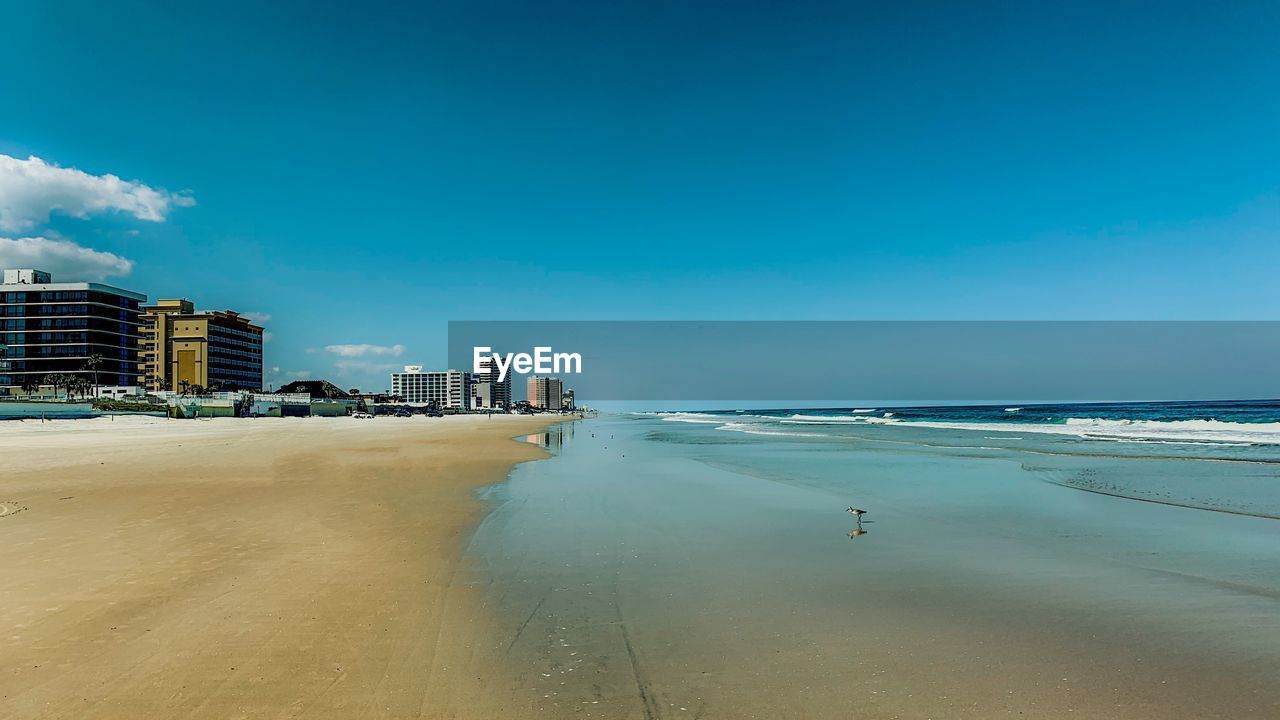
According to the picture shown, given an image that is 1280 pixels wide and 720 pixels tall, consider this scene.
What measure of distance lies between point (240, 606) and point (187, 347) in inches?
6027

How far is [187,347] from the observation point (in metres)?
130

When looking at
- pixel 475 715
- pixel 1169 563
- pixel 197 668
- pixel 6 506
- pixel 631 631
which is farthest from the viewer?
pixel 6 506

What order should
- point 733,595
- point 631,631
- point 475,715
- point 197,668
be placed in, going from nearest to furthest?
point 475,715 → point 197,668 → point 631,631 → point 733,595

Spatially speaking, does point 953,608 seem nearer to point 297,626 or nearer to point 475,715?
point 475,715

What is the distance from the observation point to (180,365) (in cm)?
12888

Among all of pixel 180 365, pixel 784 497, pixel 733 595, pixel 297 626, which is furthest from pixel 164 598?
pixel 180 365

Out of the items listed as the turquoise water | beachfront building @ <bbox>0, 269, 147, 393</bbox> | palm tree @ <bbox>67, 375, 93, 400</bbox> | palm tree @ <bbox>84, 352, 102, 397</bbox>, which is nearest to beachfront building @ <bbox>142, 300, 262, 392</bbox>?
beachfront building @ <bbox>0, 269, 147, 393</bbox>

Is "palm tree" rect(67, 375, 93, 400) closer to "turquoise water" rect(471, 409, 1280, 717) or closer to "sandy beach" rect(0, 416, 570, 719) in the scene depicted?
"sandy beach" rect(0, 416, 570, 719)

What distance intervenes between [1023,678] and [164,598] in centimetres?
905

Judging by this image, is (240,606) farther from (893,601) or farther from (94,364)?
(94,364)

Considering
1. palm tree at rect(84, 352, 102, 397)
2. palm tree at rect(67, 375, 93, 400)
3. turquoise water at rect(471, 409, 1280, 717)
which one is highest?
palm tree at rect(84, 352, 102, 397)

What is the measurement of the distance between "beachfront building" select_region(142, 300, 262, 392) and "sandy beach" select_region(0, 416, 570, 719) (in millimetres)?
137139

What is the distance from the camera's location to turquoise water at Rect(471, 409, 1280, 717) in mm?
4922

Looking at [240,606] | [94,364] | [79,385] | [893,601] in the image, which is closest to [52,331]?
[94,364]
